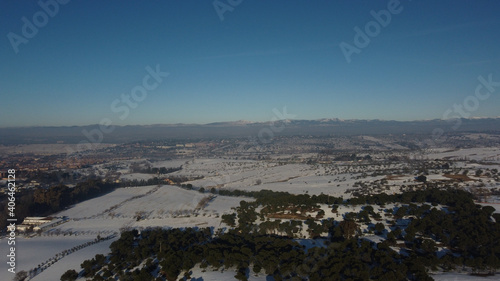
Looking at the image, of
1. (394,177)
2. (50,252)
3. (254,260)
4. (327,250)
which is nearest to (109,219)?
(50,252)

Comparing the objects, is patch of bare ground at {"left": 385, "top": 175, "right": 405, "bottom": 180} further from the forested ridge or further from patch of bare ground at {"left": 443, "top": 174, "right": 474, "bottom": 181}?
the forested ridge

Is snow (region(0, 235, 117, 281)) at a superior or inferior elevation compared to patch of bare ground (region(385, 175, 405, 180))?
inferior

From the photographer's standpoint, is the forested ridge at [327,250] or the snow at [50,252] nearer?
the forested ridge at [327,250]

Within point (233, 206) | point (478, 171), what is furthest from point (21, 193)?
point (478, 171)

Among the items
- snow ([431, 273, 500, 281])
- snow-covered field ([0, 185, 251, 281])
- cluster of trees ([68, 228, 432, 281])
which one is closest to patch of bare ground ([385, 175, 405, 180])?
snow-covered field ([0, 185, 251, 281])

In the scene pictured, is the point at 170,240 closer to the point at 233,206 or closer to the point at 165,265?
the point at 165,265

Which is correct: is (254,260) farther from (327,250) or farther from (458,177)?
(458,177)

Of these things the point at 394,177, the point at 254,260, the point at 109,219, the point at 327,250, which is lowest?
the point at 109,219

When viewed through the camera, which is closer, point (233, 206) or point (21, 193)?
point (233, 206)

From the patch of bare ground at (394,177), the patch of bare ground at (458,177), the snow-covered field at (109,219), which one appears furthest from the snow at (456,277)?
the patch of bare ground at (394,177)

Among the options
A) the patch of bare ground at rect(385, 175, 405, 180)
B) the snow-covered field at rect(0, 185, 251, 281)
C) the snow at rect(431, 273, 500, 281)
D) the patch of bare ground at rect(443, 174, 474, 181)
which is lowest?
the snow-covered field at rect(0, 185, 251, 281)

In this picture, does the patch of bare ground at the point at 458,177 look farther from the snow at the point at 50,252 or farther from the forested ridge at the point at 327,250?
the snow at the point at 50,252
